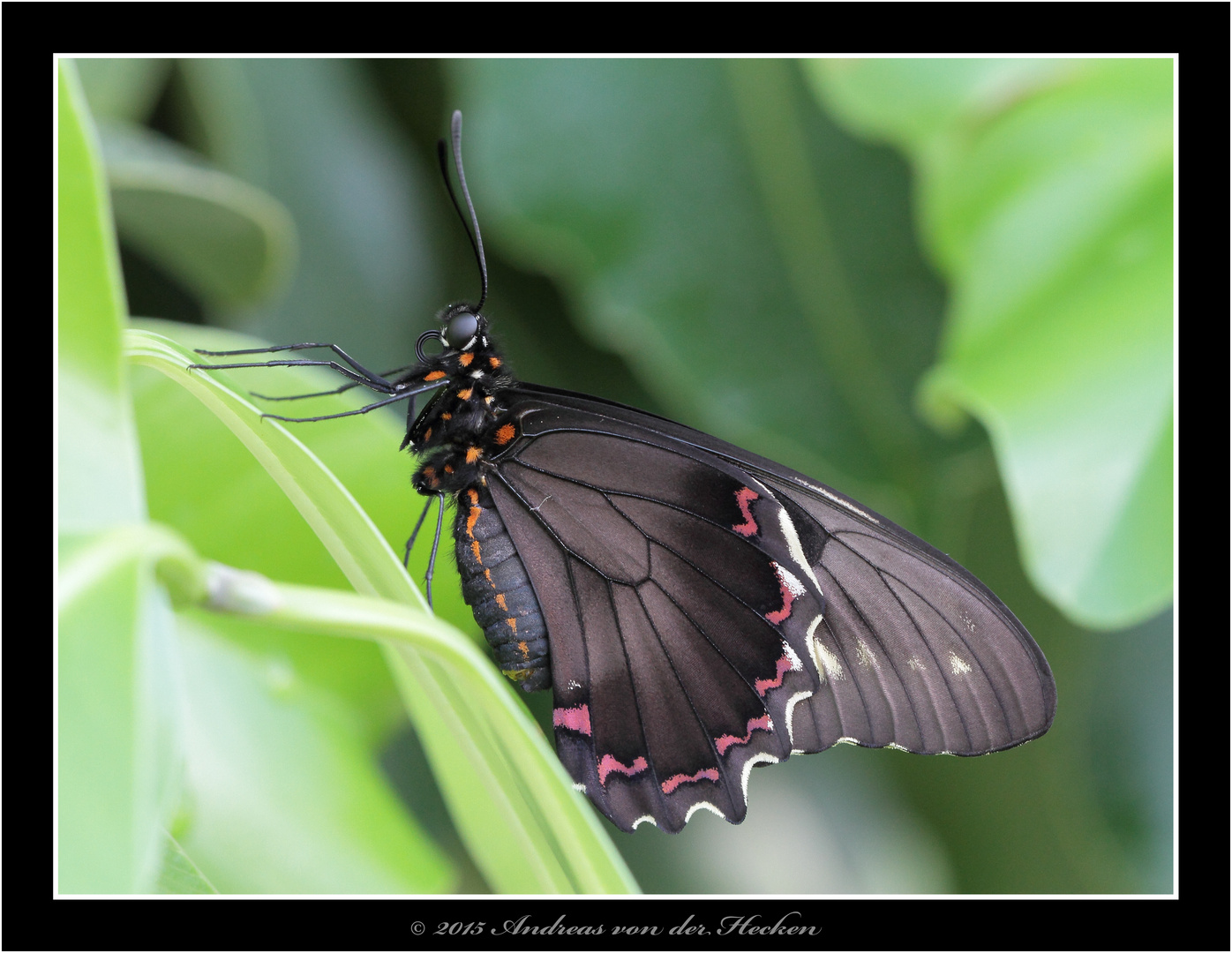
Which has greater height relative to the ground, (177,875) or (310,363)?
(310,363)

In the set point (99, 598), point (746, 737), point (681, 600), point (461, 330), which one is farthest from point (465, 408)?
point (99, 598)

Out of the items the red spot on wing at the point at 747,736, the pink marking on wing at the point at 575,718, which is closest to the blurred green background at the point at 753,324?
the pink marking on wing at the point at 575,718

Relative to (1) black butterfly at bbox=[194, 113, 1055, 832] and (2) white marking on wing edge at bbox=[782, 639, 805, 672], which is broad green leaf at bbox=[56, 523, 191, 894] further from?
(2) white marking on wing edge at bbox=[782, 639, 805, 672]

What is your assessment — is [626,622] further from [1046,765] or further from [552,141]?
[1046,765]

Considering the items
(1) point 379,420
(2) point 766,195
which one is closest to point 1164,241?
(2) point 766,195

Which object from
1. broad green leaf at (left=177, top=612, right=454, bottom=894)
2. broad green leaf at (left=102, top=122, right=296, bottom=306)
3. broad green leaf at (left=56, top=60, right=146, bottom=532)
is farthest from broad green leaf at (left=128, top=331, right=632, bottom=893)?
broad green leaf at (left=102, top=122, right=296, bottom=306)

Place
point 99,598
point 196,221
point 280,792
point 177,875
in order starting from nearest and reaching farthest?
point 99,598 → point 177,875 → point 280,792 → point 196,221

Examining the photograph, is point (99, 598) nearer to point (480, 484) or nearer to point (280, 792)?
point (280, 792)
